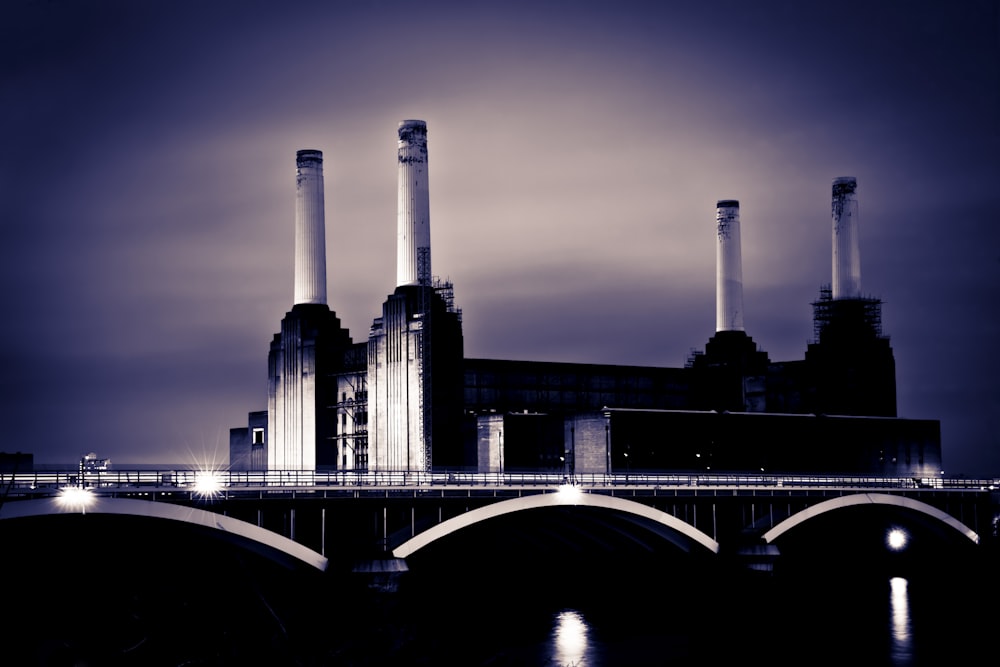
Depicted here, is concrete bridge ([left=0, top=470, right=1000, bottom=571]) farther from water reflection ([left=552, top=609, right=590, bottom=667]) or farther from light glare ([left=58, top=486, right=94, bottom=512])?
water reflection ([left=552, top=609, right=590, bottom=667])

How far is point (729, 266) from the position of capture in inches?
5428

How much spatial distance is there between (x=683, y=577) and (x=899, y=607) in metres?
15.0

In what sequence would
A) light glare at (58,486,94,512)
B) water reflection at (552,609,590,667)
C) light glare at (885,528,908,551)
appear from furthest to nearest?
light glare at (885,528,908,551), water reflection at (552,609,590,667), light glare at (58,486,94,512)

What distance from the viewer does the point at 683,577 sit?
3460 inches

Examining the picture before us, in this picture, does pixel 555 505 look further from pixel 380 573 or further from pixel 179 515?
pixel 179 515

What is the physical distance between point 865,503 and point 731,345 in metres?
47.8

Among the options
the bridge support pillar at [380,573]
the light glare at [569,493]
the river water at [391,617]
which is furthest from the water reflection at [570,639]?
the bridge support pillar at [380,573]

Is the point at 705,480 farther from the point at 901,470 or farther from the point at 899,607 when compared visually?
the point at 901,470

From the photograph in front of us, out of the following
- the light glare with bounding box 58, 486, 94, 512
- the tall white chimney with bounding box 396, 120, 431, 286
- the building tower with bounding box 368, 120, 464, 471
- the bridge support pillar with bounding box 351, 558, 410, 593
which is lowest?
the bridge support pillar with bounding box 351, 558, 410, 593

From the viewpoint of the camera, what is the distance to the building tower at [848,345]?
133m

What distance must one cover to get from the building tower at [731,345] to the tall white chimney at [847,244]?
34.7ft

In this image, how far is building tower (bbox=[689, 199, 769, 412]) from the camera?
452ft

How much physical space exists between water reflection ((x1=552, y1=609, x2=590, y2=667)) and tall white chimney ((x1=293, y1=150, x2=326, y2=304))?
168 ft

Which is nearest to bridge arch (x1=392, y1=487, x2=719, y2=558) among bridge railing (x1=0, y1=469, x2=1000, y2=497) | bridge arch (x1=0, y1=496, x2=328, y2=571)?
bridge railing (x1=0, y1=469, x2=1000, y2=497)
